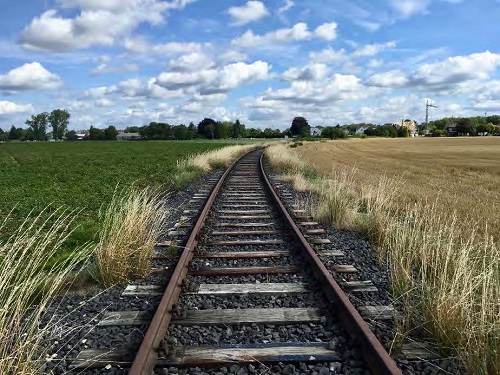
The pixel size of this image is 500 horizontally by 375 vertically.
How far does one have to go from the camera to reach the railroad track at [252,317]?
130 inches

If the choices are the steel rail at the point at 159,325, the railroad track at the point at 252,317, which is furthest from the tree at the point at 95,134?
the steel rail at the point at 159,325

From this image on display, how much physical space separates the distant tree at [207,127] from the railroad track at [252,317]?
150413 mm

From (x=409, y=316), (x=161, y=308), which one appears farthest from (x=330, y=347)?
(x=161, y=308)

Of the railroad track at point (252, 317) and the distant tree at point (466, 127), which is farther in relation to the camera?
the distant tree at point (466, 127)

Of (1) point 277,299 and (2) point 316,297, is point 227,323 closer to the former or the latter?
(1) point 277,299

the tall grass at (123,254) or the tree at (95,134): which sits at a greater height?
the tree at (95,134)

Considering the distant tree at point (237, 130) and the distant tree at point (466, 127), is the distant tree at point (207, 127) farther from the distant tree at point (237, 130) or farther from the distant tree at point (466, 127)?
the distant tree at point (466, 127)

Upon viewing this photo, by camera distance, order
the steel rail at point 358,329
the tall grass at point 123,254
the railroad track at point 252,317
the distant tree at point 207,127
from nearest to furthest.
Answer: the steel rail at point 358,329 < the railroad track at point 252,317 < the tall grass at point 123,254 < the distant tree at point 207,127

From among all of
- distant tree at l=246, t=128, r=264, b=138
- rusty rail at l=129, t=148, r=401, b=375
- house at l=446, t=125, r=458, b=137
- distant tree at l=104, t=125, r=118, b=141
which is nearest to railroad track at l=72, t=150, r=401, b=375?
rusty rail at l=129, t=148, r=401, b=375

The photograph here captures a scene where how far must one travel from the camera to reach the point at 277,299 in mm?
4566

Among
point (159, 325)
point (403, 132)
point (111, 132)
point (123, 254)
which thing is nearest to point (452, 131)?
point (403, 132)

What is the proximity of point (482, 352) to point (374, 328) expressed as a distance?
861 millimetres

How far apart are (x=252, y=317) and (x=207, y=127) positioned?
155266 millimetres

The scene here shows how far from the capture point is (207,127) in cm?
15725
